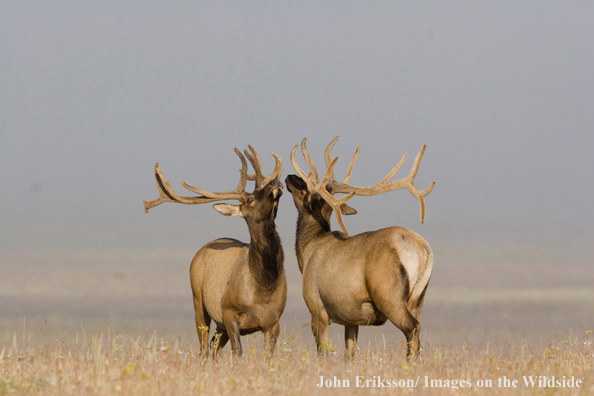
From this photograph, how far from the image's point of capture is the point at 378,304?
35.0 feet

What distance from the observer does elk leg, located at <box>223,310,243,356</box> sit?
11.0m

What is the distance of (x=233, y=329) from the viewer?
11.3 m

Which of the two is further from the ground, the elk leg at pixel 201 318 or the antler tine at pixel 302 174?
the antler tine at pixel 302 174

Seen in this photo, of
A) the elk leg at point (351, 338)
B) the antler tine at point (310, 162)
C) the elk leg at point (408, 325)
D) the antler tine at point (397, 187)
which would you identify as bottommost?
the elk leg at point (351, 338)

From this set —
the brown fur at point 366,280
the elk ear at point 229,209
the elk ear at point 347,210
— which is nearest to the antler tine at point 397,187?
the elk ear at point 347,210

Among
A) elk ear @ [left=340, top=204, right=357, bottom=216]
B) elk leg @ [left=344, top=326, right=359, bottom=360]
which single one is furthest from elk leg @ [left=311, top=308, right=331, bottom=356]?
elk ear @ [left=340, top=204, right=357, bottom=216]

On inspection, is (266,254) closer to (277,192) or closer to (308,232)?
(277,192)

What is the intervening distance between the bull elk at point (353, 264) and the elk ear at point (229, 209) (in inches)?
59.5

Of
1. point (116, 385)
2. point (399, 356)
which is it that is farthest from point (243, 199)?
point (116, 385)

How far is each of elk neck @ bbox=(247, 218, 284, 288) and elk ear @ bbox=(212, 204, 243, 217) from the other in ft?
1.45

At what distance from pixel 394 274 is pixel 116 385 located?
4.58 metres

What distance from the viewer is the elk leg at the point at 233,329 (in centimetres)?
1105

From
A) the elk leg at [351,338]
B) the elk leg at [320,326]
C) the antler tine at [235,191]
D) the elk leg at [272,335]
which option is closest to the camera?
the elk leg at [272,335]

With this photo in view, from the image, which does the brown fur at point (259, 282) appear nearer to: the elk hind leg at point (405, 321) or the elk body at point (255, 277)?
the elk body at point (255, 277)
